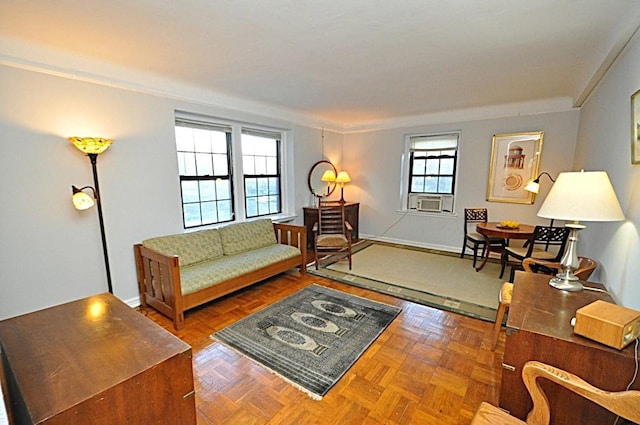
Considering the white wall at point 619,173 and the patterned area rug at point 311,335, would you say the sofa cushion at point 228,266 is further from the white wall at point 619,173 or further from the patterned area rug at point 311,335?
the white wall at point 619,173

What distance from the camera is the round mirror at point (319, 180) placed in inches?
195

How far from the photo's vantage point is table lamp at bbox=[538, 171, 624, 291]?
1449 mm

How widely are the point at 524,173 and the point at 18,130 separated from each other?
557 centimetres

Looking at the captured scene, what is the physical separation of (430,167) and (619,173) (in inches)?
119

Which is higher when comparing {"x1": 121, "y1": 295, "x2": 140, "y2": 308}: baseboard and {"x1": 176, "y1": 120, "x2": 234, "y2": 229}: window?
{"x1": 176, "y1": 120, "x2": 234, "y2": 229}: window

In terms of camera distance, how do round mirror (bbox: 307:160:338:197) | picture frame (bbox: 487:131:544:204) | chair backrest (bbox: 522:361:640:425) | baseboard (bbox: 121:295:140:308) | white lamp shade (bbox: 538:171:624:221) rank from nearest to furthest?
chair backrest (bbox: 522:361:640:425) → white lamp shade (bbox: 538:171:624:221) → baseboard (bbox: 121:295:140:308) → picture frame (bbox: 487:131:544:204) → round mirror (bbox: 307:160:338:197)

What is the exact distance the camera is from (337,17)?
1747mm

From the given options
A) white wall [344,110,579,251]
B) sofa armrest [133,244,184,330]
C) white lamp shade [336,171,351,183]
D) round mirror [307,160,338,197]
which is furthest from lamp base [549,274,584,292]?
white lamp shade [336,171,351,183]

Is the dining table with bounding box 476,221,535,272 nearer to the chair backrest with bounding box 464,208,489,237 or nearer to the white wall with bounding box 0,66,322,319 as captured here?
the chair backrest with bounding box 464,208,489,237

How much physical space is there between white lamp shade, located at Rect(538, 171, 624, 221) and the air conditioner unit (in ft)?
10.8

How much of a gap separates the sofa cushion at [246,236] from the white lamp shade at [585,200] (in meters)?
2.96

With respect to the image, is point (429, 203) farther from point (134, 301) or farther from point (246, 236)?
point (134, 301)

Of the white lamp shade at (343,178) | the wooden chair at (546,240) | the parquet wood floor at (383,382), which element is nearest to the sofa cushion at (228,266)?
the parquet wood floor at (383,382)

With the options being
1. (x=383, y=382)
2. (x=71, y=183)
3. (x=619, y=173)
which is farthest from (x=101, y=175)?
(x=619, y=173)
